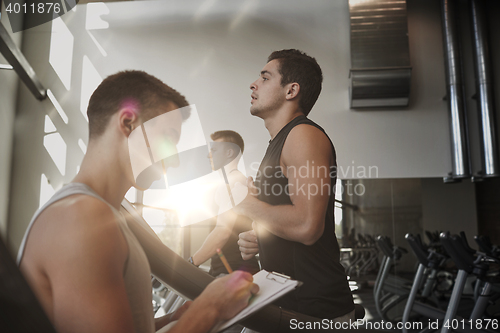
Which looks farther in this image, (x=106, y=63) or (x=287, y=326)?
(x=106, y=63)

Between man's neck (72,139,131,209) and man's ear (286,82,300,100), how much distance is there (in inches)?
18.7

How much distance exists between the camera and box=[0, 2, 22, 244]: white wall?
302 centimetres

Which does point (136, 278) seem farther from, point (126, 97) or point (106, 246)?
point (126, 97)

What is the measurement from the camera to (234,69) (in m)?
2.84

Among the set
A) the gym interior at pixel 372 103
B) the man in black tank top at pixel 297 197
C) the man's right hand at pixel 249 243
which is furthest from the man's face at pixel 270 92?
the gym interior at pixel 372 103

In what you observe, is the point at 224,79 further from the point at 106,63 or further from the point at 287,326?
the point at 287,326

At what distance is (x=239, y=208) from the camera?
0.73 meters

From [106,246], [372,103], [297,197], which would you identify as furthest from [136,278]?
[372,103]

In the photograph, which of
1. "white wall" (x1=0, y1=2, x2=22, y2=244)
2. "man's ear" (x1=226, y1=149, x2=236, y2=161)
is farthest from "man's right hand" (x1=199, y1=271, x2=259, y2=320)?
"white wall" (x1=0, y1=2, x2=22, y2=244)

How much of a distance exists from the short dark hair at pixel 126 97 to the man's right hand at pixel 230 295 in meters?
0.22

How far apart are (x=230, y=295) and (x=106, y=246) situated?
165mm

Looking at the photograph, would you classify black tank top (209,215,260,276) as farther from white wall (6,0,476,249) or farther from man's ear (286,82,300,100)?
white wall (6,0,476,249)

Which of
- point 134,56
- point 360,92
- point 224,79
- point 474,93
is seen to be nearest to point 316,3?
point 360,92

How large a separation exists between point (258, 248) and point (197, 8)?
3289 mm
